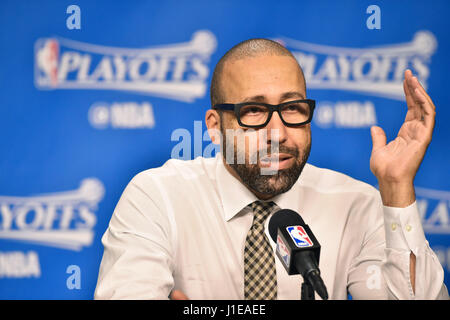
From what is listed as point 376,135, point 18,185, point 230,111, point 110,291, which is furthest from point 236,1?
point 110,291

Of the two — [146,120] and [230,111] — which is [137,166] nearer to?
[146,120]

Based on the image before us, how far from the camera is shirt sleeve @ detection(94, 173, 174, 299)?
153 cm

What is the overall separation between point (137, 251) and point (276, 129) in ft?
2.10

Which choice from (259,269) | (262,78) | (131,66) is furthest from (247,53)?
(131,66)

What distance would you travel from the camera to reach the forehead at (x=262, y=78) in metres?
1.79

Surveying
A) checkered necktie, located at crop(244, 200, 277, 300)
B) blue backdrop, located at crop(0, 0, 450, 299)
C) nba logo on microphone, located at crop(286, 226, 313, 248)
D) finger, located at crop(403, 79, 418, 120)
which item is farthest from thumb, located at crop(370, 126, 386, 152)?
blue backdrop, located at crop(0, 0, 450, 299)

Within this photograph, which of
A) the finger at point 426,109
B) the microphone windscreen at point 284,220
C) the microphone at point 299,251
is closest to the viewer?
the microphone at point 299,251

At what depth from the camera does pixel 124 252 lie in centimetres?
161

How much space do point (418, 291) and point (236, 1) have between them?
1.81m

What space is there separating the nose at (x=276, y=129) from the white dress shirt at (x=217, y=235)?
0.28 meters

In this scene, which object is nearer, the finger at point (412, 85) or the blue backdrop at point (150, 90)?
the finger at point (412, 85)

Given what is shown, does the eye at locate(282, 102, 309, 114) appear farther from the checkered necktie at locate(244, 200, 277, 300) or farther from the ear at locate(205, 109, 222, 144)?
the checkered necktie at locate(244, 200, 277, 300)

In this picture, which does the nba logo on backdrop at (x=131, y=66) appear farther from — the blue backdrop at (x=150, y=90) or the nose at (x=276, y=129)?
the nose at (x=276, y=129)

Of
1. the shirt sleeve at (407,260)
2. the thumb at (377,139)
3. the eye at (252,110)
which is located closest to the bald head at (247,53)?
the eye at (252,110)
